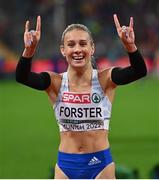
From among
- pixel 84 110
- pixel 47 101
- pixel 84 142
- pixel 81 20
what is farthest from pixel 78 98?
pixel 81 20

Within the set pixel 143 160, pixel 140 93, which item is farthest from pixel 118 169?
pixel 140 93

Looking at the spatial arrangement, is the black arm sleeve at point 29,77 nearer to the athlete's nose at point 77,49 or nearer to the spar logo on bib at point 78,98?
the spar logo on bib at point 78,98

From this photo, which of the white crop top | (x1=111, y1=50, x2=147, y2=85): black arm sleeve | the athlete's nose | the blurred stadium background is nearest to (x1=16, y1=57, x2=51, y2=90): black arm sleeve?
the white crop top

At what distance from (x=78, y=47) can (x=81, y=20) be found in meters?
23.6

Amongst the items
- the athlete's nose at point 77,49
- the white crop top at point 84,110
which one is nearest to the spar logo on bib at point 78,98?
the white crop top at point 84,110

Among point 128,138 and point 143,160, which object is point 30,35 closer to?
point 143,160

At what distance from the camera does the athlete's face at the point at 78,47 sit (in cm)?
567

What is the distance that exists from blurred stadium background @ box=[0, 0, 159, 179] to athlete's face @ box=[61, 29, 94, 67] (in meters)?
2.30

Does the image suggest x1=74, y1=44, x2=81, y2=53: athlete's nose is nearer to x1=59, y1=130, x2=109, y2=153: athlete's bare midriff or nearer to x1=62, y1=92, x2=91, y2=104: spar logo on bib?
x1=62, y1=92, x2=91, y2=104: spar logo on bib

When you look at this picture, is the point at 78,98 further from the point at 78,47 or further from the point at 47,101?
the point at 47,101

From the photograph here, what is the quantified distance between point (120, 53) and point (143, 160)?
16.0m

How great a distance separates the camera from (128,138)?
45.9 feet

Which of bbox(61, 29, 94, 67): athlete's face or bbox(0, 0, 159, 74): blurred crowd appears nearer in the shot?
bbox(61, 29, 94, 67): athlete's face

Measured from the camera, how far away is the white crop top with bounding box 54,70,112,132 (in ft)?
18.9
